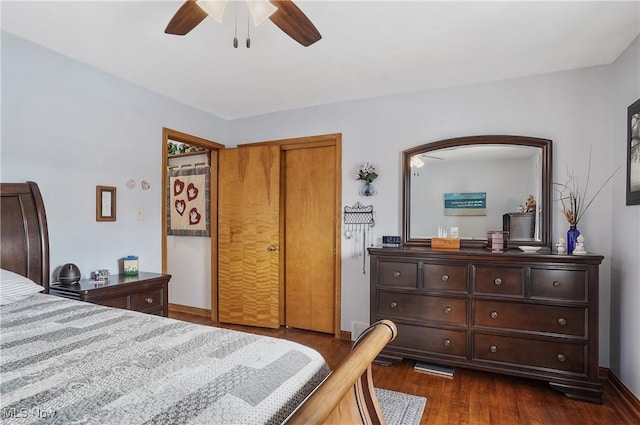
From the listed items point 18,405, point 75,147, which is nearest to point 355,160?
point 75,147

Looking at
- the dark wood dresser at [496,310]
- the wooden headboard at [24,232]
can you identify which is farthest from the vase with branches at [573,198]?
the wooden headboard at [24,232]

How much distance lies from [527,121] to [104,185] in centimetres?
356

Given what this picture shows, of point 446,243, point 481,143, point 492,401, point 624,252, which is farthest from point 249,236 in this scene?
point 624,252

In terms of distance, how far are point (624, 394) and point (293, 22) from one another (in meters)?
3.15

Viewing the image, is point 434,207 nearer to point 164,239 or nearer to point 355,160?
point 355,160

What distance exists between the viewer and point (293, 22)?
1.65 m

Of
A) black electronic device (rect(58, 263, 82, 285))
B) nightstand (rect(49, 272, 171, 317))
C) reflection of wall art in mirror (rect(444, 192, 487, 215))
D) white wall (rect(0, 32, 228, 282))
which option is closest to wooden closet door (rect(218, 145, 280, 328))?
white wall (rect(0, 32, 228, 282))

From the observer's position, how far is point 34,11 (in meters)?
1.91

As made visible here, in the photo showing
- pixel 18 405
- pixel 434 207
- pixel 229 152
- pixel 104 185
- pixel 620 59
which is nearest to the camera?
pixel 18 405

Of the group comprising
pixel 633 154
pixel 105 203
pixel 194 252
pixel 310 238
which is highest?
pixel 633 154

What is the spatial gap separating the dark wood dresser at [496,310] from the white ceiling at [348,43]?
146 centimetres

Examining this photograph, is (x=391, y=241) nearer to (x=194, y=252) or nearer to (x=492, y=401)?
(x=492, y=401)

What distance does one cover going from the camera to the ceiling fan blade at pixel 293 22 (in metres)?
1.53

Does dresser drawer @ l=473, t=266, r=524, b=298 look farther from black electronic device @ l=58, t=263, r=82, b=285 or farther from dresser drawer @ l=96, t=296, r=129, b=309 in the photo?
black electronic device @ l=58, t=263, r=82, b=285
